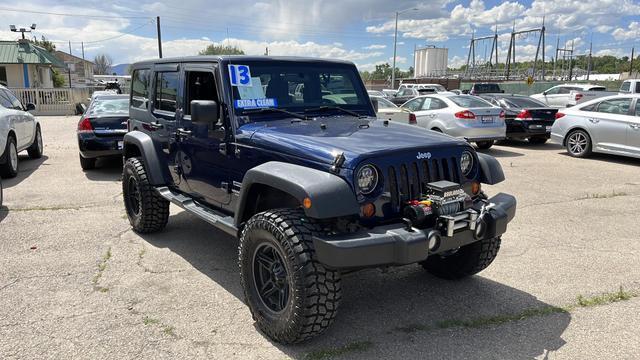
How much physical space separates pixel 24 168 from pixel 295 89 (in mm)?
7998

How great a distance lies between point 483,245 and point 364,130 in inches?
52.4

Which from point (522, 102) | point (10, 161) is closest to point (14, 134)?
point (10, 161)

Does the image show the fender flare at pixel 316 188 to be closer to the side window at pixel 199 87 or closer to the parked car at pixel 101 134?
the side window at pixel 199 87

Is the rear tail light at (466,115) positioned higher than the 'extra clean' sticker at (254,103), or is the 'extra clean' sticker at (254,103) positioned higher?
the 'extra clean' sticker at (254,103)

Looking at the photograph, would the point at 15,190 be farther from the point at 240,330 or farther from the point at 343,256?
the point at 343,256

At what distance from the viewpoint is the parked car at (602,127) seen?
10.5m

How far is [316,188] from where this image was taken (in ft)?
9.96

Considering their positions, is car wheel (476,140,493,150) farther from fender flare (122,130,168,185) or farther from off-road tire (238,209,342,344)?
off-road tire (238,209,342,344)

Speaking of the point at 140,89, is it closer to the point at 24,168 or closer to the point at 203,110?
the point at 203,110

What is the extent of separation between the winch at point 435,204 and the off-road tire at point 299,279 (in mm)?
611

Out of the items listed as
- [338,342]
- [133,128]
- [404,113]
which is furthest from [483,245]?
[404,113]

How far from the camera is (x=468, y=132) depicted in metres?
11.8

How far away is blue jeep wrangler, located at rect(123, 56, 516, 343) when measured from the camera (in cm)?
310

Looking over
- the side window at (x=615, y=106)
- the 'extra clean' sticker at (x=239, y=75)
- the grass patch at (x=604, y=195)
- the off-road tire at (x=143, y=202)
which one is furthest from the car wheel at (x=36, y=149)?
the side window at (x=615, y=106)
